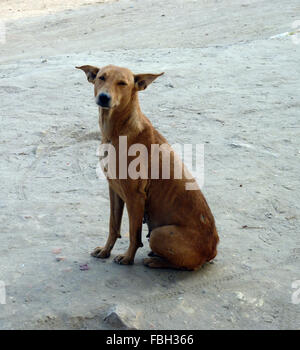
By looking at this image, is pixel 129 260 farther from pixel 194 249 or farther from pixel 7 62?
pixel 7 62

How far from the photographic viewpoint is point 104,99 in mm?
3973

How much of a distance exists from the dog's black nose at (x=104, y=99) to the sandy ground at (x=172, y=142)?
136 centimetres

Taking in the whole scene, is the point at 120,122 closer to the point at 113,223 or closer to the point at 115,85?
the point at 115,85

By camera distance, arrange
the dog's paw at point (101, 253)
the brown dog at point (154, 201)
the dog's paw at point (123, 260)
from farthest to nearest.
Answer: the dog's paw at point (101, 253) < the dog's paw at point (123, 260) < the brown dog at point (154, 201)

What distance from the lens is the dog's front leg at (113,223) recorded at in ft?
14.8

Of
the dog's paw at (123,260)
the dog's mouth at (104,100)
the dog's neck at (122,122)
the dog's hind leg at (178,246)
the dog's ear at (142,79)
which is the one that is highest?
the dog's ear at (142,79)

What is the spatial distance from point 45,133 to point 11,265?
327 centimetres

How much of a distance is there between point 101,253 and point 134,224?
465 mm

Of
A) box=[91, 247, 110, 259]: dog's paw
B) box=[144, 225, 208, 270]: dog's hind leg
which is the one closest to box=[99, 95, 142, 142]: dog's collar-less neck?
box=[144, 225, 208, 270]: dog's hind leg

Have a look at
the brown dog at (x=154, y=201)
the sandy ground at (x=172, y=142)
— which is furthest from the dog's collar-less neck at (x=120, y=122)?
the sandy ground at (x=172, y=142)

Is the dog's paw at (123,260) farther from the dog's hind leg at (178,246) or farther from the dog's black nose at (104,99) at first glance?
the dog's black nose at (104,99)

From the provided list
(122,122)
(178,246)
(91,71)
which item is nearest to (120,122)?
(122,122)

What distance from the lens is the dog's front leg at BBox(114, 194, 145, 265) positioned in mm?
4277
